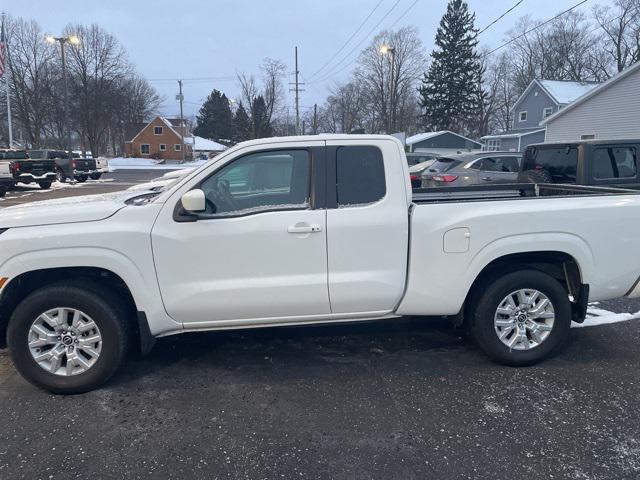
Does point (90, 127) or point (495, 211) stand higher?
point (90, 127)

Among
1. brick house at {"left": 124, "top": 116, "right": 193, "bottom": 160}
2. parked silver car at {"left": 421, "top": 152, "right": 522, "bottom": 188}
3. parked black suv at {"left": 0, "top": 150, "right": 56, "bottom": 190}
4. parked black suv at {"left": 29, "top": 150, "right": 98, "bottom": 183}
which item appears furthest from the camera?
brick house at {"left": 124, "top": 116, "right": 193, "bottom": 160}

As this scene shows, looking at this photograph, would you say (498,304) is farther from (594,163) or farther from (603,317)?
(594,163)

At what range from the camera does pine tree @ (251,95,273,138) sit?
55.8 m

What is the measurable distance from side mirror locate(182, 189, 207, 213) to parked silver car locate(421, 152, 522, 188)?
9836 millimetres

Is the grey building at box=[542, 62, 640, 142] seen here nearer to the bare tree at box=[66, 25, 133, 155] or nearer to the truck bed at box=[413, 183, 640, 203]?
the truck bed at box=[413, 183, 640, 203]

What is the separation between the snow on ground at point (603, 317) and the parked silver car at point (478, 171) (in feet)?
24.0

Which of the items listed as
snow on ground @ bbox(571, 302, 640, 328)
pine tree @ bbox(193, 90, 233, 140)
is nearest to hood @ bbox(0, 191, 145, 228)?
snow on ground @ bbox(571, 302, 640, 328)

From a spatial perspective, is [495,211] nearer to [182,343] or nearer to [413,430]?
[413,430]

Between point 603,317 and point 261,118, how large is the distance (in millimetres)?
54817

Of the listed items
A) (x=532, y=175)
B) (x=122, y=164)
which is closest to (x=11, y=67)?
(x=122, y=164)

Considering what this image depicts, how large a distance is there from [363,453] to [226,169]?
220 cm

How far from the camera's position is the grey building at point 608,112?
Answer: 67.7 ft

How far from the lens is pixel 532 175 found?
322 inches

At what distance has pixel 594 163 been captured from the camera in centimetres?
742
